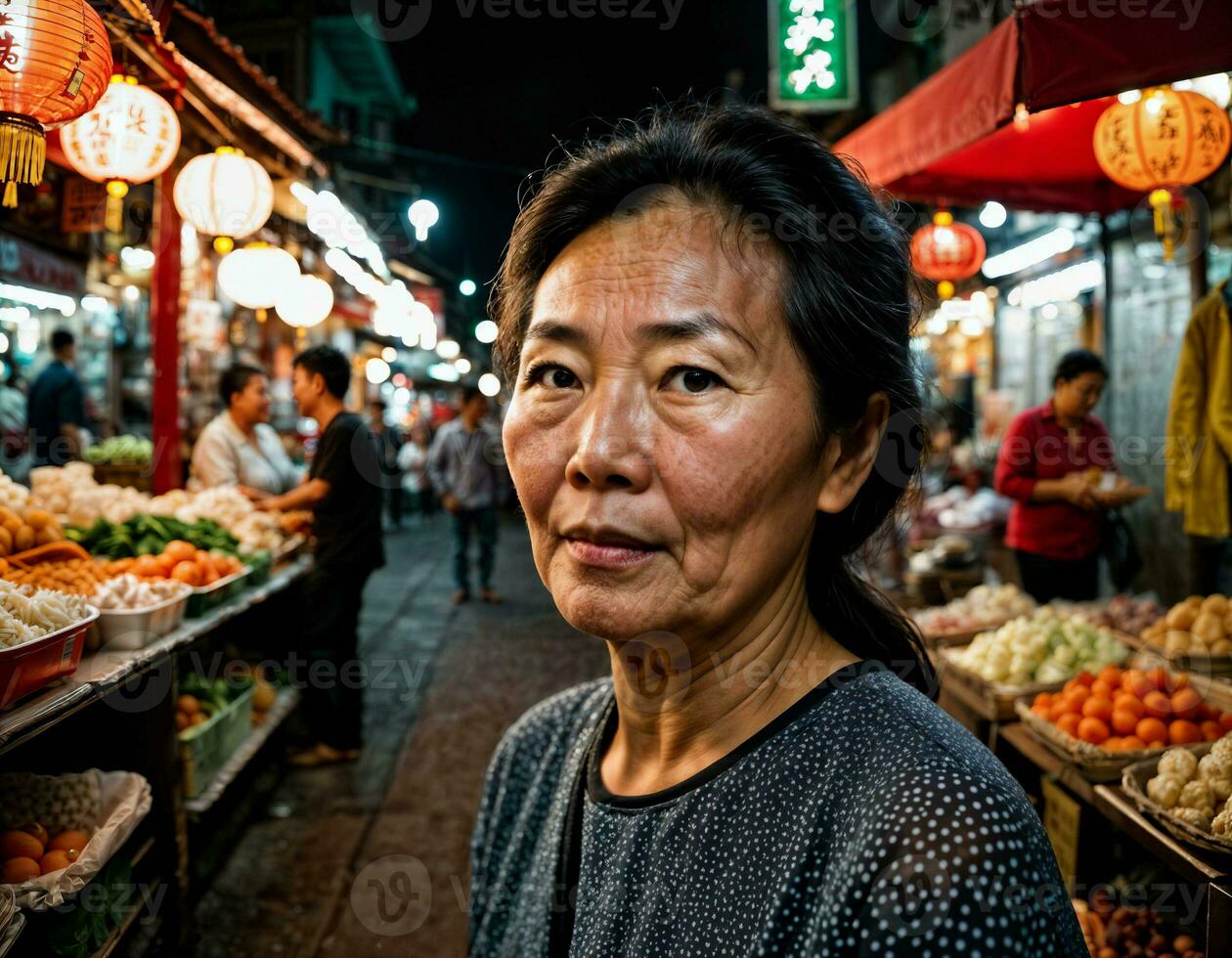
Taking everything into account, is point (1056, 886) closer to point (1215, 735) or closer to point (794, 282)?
point (794, 282)

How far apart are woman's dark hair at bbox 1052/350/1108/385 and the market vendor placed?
19.5 ft

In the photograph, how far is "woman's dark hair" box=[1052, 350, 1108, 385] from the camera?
216 inches

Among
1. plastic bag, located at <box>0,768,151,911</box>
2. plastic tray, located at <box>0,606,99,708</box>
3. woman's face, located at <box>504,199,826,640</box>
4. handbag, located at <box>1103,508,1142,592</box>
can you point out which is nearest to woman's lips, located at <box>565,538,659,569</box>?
woman's face, located at <box>504,199,826,640</box>

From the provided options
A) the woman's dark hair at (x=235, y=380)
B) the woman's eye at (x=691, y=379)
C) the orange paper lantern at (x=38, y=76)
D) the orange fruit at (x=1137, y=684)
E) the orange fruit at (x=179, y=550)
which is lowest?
the orange fruit at (x=1137, y=684)

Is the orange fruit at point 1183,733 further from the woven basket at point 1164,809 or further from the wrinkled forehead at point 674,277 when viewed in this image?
the wrinkled forehead at point 674,277

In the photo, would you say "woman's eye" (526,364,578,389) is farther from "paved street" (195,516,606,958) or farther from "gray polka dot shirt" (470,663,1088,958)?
"paved street" (195,516,606,958)

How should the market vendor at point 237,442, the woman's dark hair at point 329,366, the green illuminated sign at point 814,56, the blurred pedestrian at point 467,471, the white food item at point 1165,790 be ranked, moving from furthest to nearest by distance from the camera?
1. the blurred pedestrian at point 467,471
2. the green illuminated sign at point 814,56
3. the market vendor at point 237,442
4. the woman's dark hair at point 329,366
5. the white food item at point 1165,790

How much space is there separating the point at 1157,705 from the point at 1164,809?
79 centimetres

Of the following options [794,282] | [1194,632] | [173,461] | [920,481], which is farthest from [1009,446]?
[173,461]

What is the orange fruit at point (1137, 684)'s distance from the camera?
3.20m

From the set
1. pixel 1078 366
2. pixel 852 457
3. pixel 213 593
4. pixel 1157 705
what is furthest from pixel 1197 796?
pixel 213 593

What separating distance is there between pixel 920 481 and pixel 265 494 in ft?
19.8

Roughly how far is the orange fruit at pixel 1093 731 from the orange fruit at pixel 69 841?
332 centimetres

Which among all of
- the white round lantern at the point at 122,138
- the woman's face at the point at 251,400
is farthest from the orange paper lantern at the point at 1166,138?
the woman's face at the point at 251,400
